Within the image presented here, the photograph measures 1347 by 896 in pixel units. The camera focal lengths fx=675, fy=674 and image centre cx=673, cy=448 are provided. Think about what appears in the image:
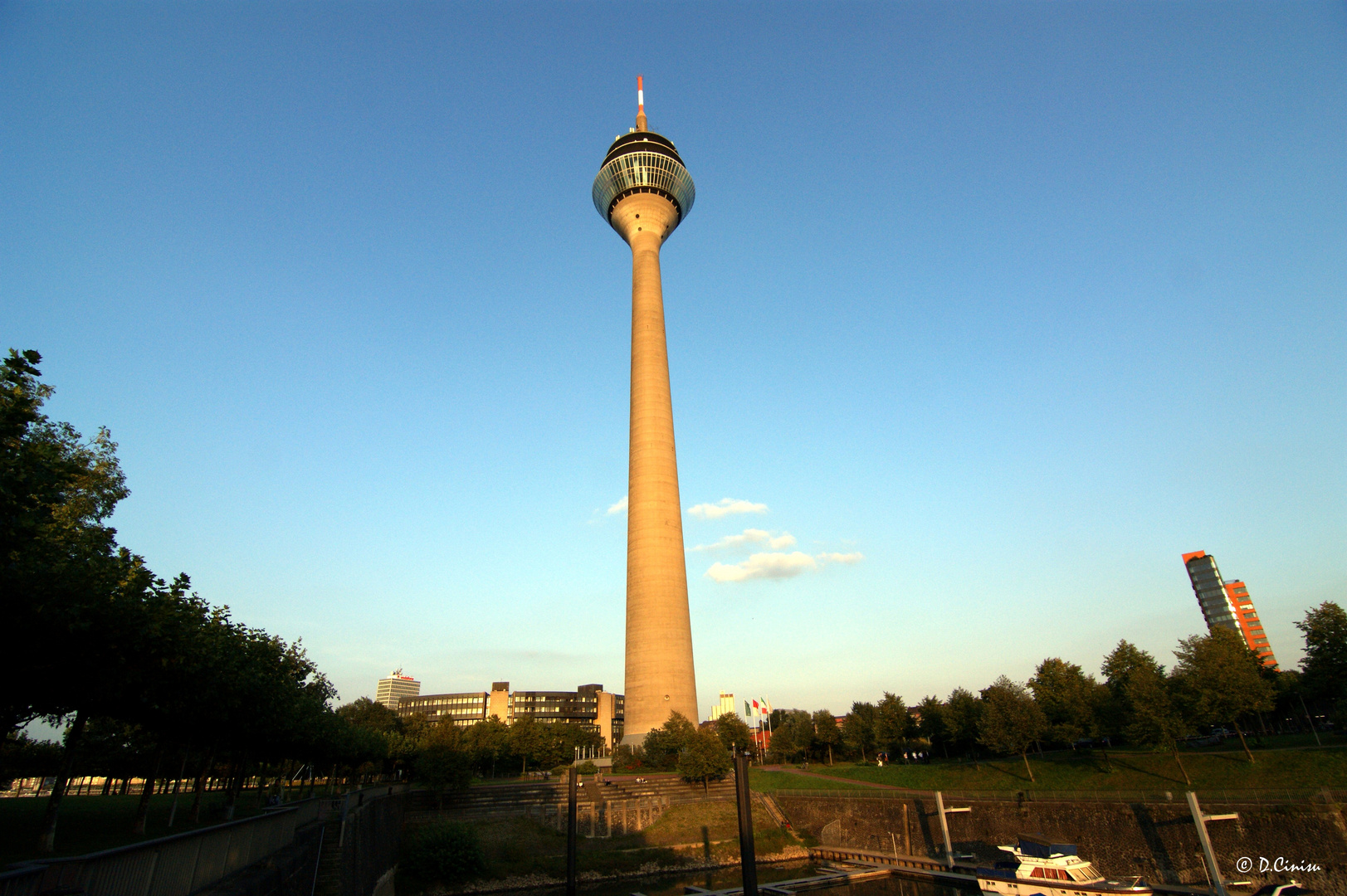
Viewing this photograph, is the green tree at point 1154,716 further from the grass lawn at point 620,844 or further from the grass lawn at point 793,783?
the grass lawn at point 620,844

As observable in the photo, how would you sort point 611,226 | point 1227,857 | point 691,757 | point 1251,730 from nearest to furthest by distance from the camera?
point 1227,857, point 691,757, point 1251,730, point 611,226

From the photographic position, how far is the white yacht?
27516 millimetres

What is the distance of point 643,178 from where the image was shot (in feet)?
289

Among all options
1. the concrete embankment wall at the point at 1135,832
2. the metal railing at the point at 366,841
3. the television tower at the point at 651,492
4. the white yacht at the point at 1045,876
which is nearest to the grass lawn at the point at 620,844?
the metal railing at the point at 366,841

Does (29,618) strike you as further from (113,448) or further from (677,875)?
(677,875)

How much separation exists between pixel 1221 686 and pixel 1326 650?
23.2ft

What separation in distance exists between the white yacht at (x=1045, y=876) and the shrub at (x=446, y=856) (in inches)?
1054

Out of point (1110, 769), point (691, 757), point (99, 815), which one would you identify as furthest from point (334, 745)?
point (1110, 769)

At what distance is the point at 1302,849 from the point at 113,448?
5847 centimetres

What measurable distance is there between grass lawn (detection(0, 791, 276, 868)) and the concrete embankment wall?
38696 mm

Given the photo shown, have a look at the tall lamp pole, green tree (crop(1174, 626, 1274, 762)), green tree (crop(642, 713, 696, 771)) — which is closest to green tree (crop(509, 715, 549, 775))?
green tree (crop(642, 713, 696, 771))

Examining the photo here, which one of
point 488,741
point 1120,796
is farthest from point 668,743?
point 1120,796

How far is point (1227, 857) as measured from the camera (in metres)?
29.7

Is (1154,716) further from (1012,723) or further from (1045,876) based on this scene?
(1045,876)
